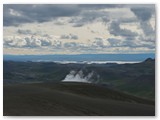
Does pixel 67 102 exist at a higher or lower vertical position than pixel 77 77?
lower

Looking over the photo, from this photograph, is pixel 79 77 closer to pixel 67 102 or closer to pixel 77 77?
pixel 77 77

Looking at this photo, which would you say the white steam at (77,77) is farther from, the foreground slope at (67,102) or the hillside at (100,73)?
the foreground slope at (67,102)

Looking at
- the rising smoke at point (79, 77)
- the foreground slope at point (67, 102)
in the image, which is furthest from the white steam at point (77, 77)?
the foreground slope at point (67, 102)

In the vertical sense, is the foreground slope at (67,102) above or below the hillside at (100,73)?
below

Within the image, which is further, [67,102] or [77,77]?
[77,77]

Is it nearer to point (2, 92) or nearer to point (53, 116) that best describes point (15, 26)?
point (2, 92)

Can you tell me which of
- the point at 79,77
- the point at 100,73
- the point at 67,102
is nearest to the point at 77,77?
the point at 79,77

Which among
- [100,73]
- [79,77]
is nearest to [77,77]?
[79,77]

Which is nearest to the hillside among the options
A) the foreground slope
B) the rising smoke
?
the rising smoke
